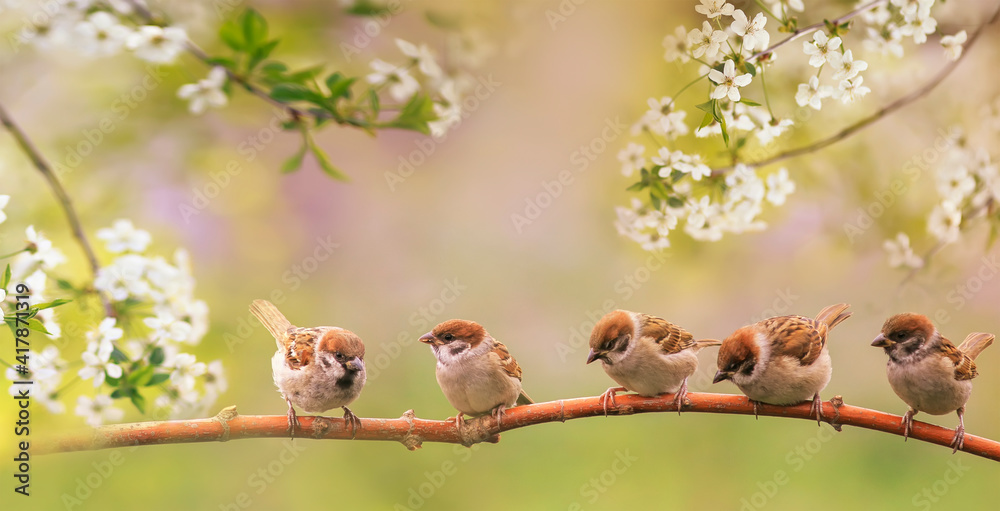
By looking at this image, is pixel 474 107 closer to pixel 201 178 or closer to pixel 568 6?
pixel 568 6

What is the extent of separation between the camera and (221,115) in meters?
2.36

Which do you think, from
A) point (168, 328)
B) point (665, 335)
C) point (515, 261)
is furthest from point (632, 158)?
point (515, 261)

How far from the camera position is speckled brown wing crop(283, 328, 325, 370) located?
1.35 meters

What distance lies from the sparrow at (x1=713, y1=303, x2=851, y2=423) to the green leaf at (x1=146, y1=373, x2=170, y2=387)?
0.94 metres

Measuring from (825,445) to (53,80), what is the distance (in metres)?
2.70

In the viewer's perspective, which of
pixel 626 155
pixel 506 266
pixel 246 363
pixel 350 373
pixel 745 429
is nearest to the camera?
pixel 350 373

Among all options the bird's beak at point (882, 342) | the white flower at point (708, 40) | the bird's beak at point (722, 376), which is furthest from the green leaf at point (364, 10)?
the bird's beak at point (882, 342)

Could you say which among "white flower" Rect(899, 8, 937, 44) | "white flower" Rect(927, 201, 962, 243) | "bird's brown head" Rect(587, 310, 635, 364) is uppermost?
"white flower" Rect(899, 8, 937, 44)

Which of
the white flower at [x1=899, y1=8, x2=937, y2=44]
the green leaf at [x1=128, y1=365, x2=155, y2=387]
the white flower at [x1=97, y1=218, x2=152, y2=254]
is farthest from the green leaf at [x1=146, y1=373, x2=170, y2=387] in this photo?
the white flower at [x1=899, y1=8, x2=937, y2=44]

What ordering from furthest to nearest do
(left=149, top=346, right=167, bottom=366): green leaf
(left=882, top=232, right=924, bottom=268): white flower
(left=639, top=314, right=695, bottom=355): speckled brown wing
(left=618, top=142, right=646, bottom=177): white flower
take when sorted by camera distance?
(left=882, top=232, right=924, bottom=268): white flower
(left=618, top=142, right=646, bottom=177): white flower
(left=639, top=314, right=695, bottom=355): speckled brown wing
(left=149, top=346, right=167, bottom=366): green leaf

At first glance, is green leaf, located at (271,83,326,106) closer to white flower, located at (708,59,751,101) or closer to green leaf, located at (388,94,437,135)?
green leaf, located at (388,94,437,135)

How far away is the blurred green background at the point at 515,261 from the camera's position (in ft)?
7.15

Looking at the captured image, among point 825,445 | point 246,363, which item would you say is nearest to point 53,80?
point 246,363

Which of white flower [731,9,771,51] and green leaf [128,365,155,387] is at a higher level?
white flower [731,9,771,51]
